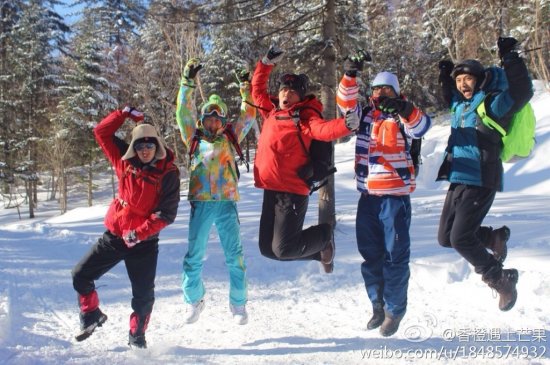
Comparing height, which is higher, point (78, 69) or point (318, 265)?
point (78, 69)

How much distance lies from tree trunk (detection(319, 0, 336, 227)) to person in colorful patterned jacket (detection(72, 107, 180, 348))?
382cm

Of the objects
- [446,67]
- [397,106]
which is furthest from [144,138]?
[446,67]

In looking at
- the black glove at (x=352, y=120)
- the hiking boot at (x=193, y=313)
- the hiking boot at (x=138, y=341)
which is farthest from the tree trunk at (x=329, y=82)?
the hiking boot at (x=138, y=341)

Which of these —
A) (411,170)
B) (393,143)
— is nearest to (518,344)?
(411,170)

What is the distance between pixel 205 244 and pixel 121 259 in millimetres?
851

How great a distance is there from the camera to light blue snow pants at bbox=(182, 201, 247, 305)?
451 centimetres

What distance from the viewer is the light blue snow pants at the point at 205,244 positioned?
451 cm

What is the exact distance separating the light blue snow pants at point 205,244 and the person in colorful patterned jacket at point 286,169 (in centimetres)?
32

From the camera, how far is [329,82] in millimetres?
7516

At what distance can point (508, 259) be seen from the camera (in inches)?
236

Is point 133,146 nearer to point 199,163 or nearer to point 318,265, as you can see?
point 199,163

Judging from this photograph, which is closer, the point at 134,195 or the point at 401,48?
the point at 134,195

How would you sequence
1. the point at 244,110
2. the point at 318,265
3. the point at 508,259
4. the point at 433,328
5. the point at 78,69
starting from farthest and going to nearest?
the point at 78,69
the point at 318,265
the point at 508,259
the point at 244,110
the point at 433,328

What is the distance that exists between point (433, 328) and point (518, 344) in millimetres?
773
